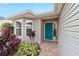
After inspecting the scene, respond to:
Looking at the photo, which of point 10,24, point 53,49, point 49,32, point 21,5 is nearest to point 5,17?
point 10,24

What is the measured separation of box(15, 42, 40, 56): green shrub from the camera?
11.2 ft

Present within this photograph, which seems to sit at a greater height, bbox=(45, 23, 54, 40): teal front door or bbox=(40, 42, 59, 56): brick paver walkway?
bbox=(45, 23, 54, 40): teal front door

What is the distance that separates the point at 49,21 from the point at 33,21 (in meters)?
0.39

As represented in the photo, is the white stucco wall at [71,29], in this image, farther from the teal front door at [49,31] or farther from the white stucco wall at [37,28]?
the white stucco wall at [37,28]

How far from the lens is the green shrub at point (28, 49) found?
11.2 feet

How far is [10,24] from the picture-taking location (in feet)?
10.8

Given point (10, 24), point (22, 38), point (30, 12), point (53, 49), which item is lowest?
point (53, 49)

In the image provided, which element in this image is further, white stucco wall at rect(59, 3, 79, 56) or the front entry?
the front entry

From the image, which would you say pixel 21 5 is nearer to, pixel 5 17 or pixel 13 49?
pixel 5 17

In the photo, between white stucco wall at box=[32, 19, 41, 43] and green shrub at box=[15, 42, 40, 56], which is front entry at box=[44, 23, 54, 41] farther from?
green shrub at box=[15, 42, 40, 56]

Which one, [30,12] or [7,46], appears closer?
[7,46]

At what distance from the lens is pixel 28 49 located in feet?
12.1

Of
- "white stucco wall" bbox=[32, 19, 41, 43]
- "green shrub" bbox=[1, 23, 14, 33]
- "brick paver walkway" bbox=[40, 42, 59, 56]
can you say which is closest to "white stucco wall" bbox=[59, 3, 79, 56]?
"brick paver walkway" bbox=[40, 42, 59, 56]

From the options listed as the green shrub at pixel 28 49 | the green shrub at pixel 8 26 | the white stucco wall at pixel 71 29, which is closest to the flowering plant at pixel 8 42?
the green shrub at pixel 8 26
